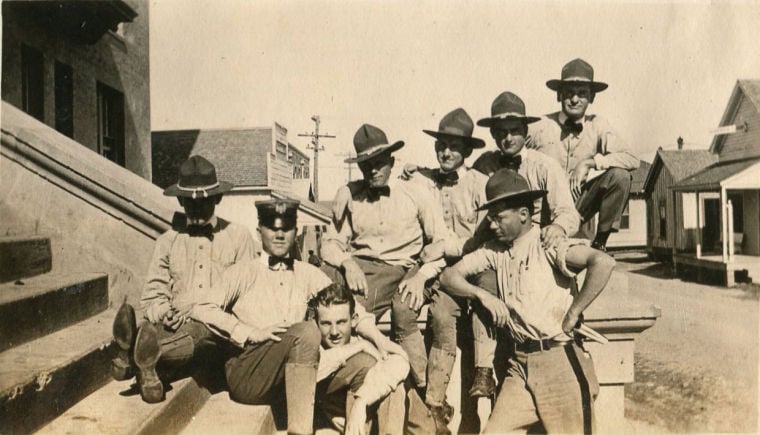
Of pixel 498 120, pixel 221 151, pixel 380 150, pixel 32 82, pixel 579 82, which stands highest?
pixel 221 151

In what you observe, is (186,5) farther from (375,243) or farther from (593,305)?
(593,305)

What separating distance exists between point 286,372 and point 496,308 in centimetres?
119

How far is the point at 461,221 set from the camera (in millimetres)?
4016

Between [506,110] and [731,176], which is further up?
[731,176]

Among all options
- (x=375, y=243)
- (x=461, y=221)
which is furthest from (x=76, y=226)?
(x=461, y=221)

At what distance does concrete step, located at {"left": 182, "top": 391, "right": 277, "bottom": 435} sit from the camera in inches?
115

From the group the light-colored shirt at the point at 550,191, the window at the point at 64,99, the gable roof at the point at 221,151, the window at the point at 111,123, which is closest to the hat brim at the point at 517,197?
the light-colored shirt at the point at 550,191

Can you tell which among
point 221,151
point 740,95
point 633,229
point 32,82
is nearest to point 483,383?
point 32,82

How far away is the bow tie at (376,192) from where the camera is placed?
12.6ft

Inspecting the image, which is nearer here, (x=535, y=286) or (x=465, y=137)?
(x=535, y=286)

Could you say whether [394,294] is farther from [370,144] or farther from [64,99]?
[64,99]

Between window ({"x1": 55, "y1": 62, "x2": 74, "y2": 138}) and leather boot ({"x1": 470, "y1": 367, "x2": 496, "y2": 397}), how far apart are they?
792 centimetres

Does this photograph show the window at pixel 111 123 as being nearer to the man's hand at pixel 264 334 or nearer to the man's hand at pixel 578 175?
the man's hand at pixel 264 334

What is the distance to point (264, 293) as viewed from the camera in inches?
129
